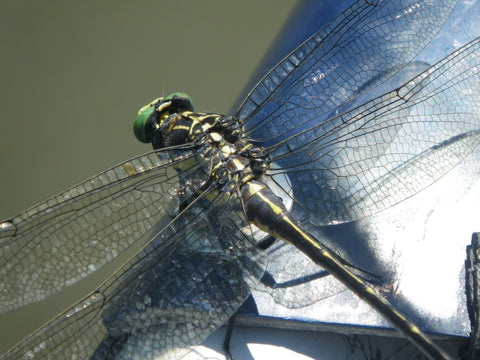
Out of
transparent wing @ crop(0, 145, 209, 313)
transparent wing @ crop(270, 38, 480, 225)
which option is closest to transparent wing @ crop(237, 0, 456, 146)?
transparent wing @ crop(270, 38, 480, 225)

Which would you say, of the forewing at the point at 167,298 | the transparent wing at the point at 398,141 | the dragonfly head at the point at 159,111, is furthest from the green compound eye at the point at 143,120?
the transparent wing at the point at 398,141

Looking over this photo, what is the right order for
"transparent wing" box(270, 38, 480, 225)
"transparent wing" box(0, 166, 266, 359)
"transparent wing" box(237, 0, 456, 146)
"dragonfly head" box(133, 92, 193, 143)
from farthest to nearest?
"dragonfly head" box(133, 92, 193, 143) → "transparent wing" box(237, 0, 456, 146) → "transparent wing" box(270, 38, 480, 225) → "transparent wing" box(0, 166, 266, 359)

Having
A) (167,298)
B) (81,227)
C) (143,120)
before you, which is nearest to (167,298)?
(167,298)

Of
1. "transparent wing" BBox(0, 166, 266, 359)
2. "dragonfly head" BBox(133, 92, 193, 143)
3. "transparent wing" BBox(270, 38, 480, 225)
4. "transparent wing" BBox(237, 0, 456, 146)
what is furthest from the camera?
"dragonfly head" BBox(133, 92, 193, 143)

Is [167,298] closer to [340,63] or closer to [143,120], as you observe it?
[143,120]

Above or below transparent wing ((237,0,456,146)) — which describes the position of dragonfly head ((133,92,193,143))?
above

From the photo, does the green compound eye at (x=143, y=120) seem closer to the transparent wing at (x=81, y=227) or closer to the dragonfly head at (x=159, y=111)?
the dragonfly head at (x=159, y=111)

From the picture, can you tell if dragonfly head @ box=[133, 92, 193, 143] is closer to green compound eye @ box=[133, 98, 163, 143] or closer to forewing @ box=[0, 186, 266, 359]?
A: green compound eye @ box=[133, 98, 163, 143]
